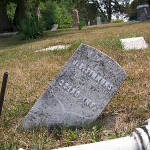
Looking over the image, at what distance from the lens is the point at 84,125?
2609 mm

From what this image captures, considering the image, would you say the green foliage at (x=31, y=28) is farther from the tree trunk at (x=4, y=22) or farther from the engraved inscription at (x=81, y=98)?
the engraved inscription at (x=81, y=98)

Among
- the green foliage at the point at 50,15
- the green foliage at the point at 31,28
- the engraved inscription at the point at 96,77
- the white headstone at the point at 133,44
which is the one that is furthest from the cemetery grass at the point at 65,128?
the green foliage at the point at 50,15

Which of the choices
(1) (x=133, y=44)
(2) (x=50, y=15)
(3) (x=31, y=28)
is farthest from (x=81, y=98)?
(2) (x=50, y=15)

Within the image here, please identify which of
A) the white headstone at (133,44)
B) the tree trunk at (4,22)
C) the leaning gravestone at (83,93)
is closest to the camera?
the leaning gravestone at (83,93)

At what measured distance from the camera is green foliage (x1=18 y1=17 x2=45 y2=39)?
12.6 meters

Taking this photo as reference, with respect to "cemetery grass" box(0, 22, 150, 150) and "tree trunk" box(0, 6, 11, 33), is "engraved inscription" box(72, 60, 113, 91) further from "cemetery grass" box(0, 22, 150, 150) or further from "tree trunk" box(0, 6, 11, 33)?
"tree trunk" box(0, 6, 11, 33)

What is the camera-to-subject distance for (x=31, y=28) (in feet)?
41.6

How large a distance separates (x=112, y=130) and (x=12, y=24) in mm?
17820

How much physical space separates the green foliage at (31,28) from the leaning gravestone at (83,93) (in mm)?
10216

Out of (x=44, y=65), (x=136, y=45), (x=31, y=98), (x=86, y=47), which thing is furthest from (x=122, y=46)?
(x=86, y=47)

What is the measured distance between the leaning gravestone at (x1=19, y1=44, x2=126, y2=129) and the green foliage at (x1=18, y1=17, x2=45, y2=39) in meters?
10.2

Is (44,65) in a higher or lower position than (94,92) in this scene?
lower

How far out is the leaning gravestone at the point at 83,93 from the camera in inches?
103

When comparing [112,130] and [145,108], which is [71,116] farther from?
[145,108]
